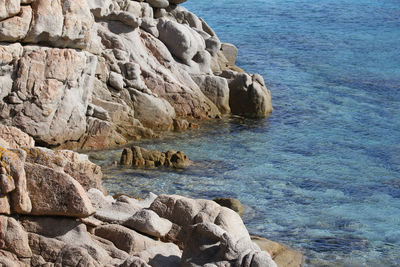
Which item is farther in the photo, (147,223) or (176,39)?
(176,39)

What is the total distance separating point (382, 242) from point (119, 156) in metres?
10.1

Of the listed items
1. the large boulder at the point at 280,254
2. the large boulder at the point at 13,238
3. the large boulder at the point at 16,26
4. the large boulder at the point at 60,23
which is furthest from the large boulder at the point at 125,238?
the large boulder at the point at 60,23

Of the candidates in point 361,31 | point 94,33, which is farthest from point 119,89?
point 361,31

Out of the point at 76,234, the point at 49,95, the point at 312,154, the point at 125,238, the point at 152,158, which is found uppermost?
the point at 76,234

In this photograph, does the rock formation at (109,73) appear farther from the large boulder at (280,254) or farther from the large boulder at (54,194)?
the large boulder at (54,194)

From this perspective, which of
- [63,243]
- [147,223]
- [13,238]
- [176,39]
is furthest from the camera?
[176,39]

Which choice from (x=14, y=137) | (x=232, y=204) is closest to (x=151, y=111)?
(x=232, y=204)

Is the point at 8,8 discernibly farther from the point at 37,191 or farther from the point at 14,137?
the point at 37,191

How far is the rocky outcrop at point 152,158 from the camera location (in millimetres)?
24812

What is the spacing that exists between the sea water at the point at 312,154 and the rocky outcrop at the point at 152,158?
55cm

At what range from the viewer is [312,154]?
1170 inches

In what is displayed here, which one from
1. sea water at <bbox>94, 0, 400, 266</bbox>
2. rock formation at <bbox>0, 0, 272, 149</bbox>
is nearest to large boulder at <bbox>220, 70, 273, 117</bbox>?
rock formation at <bbox>0, 0, 272, 149</bbox>

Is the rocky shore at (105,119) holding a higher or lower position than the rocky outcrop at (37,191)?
lower

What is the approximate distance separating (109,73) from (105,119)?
277 cm
